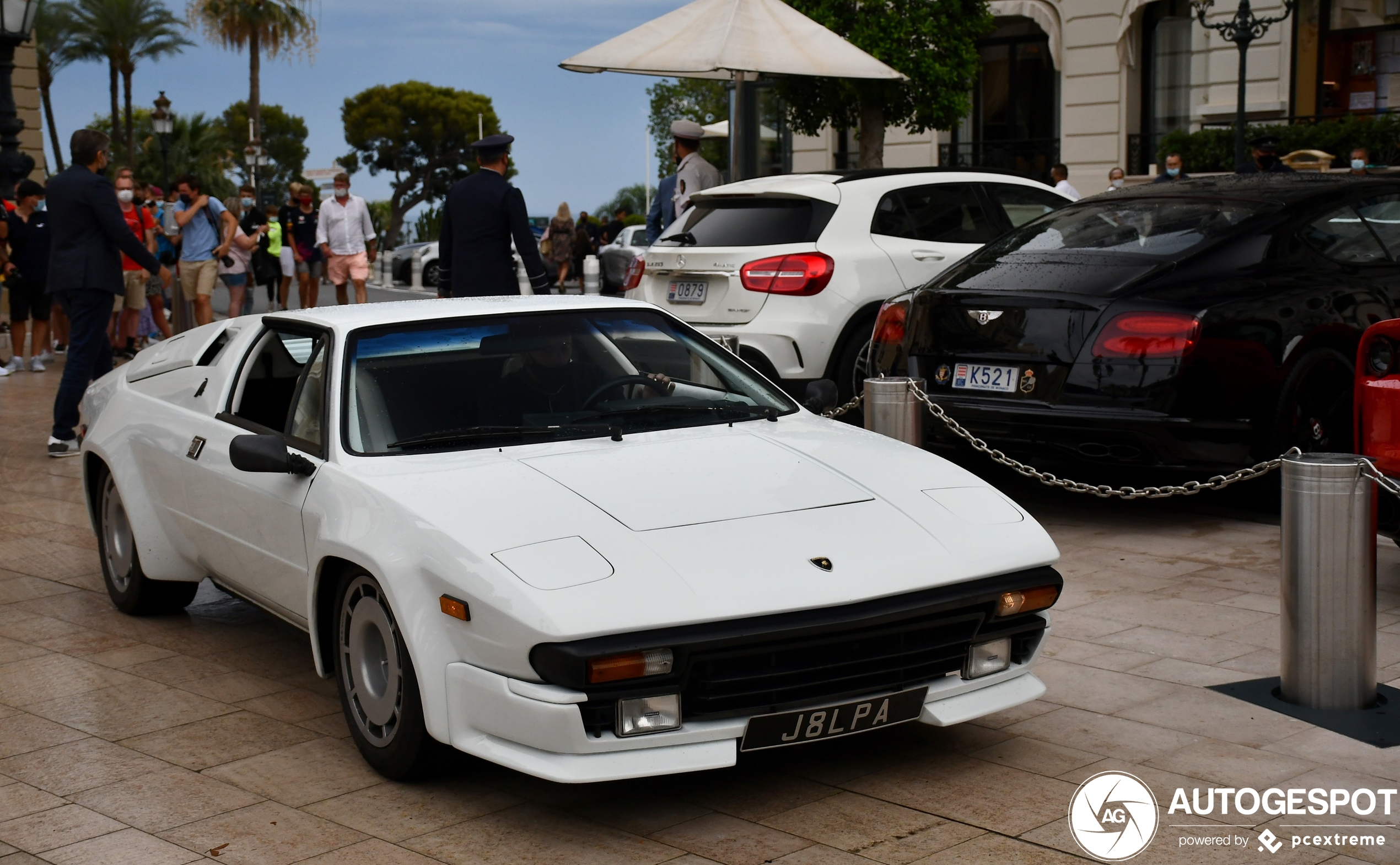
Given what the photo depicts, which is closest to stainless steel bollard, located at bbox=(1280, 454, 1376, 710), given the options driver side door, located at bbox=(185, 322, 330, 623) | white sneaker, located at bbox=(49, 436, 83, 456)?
driver side door, located at bbox=(185, 322, 330, 623)

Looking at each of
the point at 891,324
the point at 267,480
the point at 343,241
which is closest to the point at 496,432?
the point at 267,480

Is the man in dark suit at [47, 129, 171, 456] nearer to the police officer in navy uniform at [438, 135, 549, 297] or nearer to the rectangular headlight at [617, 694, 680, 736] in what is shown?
the police officer in navy uniform at [438, 135, 549, 297]

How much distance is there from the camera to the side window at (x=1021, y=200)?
10.3 m

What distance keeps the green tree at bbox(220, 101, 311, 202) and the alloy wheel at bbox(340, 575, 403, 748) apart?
95089 mm

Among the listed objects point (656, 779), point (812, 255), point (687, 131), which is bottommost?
point (656, 779)

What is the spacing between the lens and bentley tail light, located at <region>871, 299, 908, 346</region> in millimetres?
8031

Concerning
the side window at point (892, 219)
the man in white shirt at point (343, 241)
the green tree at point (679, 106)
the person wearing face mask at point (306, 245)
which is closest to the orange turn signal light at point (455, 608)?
the side window at point (892, 219)

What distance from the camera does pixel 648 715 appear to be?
3.73 m

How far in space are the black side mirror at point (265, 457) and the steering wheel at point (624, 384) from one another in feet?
3.00

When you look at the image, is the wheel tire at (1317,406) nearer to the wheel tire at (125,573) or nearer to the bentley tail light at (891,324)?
the bentley tail light at (891,324)

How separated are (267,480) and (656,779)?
1.63 metres

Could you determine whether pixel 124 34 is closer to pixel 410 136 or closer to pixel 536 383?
pixel 410 136

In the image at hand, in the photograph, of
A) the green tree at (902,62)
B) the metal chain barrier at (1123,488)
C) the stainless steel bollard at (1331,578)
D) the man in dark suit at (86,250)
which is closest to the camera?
the stainless steel bollard at (1331,578)

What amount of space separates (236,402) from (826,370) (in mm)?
4549
